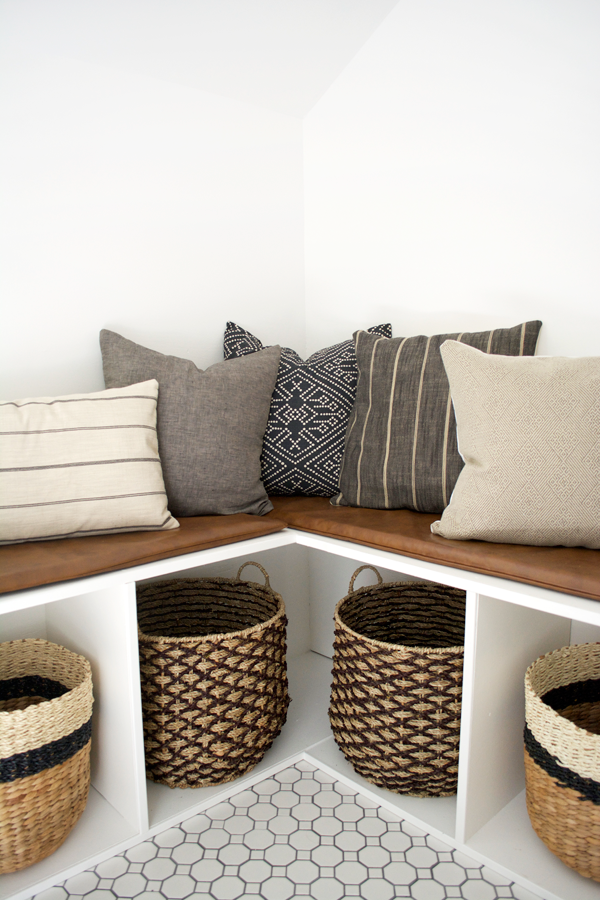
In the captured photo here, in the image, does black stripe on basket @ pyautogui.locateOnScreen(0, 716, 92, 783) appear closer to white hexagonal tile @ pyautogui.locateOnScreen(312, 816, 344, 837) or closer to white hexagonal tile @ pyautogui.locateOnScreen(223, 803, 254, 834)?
white hexagonal tile @ pyautogui.locateOnScreen(223, 803, 254, 834)

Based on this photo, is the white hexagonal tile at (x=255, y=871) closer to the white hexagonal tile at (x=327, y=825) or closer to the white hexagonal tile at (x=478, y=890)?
the white hexagonal tile at (x=327, y=825)

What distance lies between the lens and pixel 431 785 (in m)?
1.34

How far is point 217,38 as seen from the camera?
176 cm

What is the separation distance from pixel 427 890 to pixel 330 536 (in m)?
0.73

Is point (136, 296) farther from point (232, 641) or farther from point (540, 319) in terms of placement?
point (540, 319)

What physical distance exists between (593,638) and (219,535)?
987 mm

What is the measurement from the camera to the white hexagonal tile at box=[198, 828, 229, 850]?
1.25 meters

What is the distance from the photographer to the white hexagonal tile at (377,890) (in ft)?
3.60

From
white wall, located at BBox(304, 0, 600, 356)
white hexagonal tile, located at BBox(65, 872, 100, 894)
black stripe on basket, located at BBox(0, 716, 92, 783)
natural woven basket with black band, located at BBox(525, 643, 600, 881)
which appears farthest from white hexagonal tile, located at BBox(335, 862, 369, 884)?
white wall, located at BBox(304, 0, 600, 356)

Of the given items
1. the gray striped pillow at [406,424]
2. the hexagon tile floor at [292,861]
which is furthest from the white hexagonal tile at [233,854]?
the gray striped pillow at [406,424]

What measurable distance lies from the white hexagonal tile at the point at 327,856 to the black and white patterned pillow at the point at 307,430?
88 cm

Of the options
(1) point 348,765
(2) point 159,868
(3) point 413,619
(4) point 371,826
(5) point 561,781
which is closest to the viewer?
(5) point 561,781

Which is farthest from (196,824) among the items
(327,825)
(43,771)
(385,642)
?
(385,642)

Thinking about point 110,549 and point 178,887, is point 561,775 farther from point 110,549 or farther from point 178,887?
point 110,549
